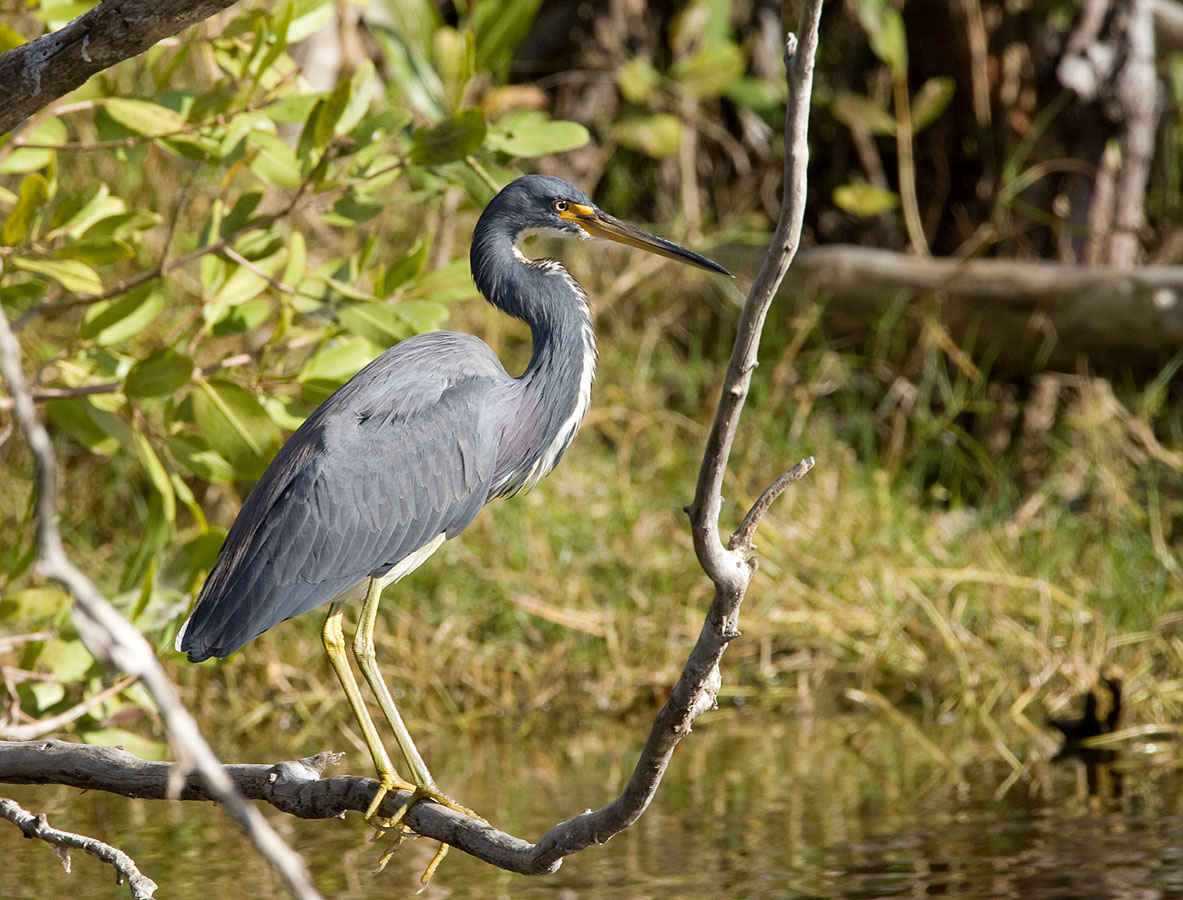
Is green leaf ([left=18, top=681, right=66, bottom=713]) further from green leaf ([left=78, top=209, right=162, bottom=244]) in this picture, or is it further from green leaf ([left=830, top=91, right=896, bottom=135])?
green leaf ([left=830, top=91, right=896, bottom=135])

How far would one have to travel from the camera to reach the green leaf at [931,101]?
7.54m

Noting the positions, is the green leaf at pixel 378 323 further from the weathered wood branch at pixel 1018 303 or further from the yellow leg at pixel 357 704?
the weathered wood branch at pixel 1018 303

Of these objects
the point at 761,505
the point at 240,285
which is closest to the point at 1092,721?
the point at 240,285

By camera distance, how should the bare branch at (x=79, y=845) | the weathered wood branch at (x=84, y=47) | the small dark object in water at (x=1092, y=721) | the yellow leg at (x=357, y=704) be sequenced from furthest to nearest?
1. the small dark object in water at (x=1092, y=721)
2. the yellow leg at (x=357, y=704)
3. the bare branch at (x=79, y=845)
4. the weathered wood branch at (x=84, y=47)

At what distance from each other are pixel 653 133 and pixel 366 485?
5.14m

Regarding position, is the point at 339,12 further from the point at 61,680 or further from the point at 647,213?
the point at 61,680

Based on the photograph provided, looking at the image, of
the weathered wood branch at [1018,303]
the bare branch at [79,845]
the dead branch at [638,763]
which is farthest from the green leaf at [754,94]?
the bare branch at [79,845]

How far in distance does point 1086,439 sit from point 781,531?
1809 millimetres

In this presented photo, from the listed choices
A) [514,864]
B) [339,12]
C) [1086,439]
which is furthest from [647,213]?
[514,864]

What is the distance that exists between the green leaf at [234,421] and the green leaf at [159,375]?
81mm

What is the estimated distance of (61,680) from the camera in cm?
376

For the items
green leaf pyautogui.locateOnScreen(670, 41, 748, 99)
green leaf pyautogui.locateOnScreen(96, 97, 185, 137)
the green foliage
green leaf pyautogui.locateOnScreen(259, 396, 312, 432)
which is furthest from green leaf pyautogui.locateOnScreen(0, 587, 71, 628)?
green leaf pyautogui.locateOnScreen(670, 41, 748, 99)

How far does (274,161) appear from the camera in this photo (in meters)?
3.84

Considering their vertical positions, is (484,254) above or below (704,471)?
above
